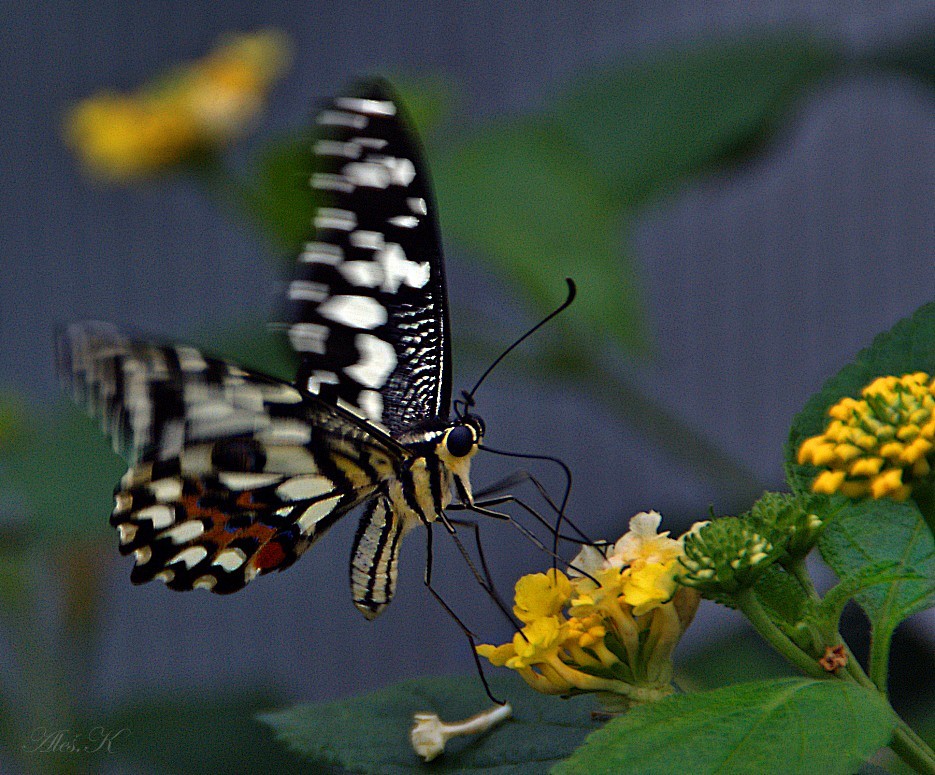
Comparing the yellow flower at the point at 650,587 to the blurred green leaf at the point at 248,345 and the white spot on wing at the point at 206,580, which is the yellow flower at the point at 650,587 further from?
the blurred green leaf at the point at 248,345

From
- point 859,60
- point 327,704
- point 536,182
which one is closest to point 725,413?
point 859,60

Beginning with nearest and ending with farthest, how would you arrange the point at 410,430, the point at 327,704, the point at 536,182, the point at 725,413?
the point at 327,704, the point at 410,430, the point at 536,182, the point at 725,413

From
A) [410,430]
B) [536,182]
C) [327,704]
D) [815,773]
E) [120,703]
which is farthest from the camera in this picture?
[120,703]

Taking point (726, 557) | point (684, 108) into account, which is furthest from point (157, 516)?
point (684, 108)

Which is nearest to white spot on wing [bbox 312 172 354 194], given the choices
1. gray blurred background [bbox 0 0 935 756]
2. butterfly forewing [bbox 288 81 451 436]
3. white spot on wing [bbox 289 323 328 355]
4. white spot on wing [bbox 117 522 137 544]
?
butterfly forewing [bbox 288 81 451 436]

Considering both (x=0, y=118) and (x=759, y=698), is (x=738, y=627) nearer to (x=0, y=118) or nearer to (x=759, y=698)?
(x=759, y=698)

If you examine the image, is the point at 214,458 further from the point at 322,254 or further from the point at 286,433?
the point at 322,254
